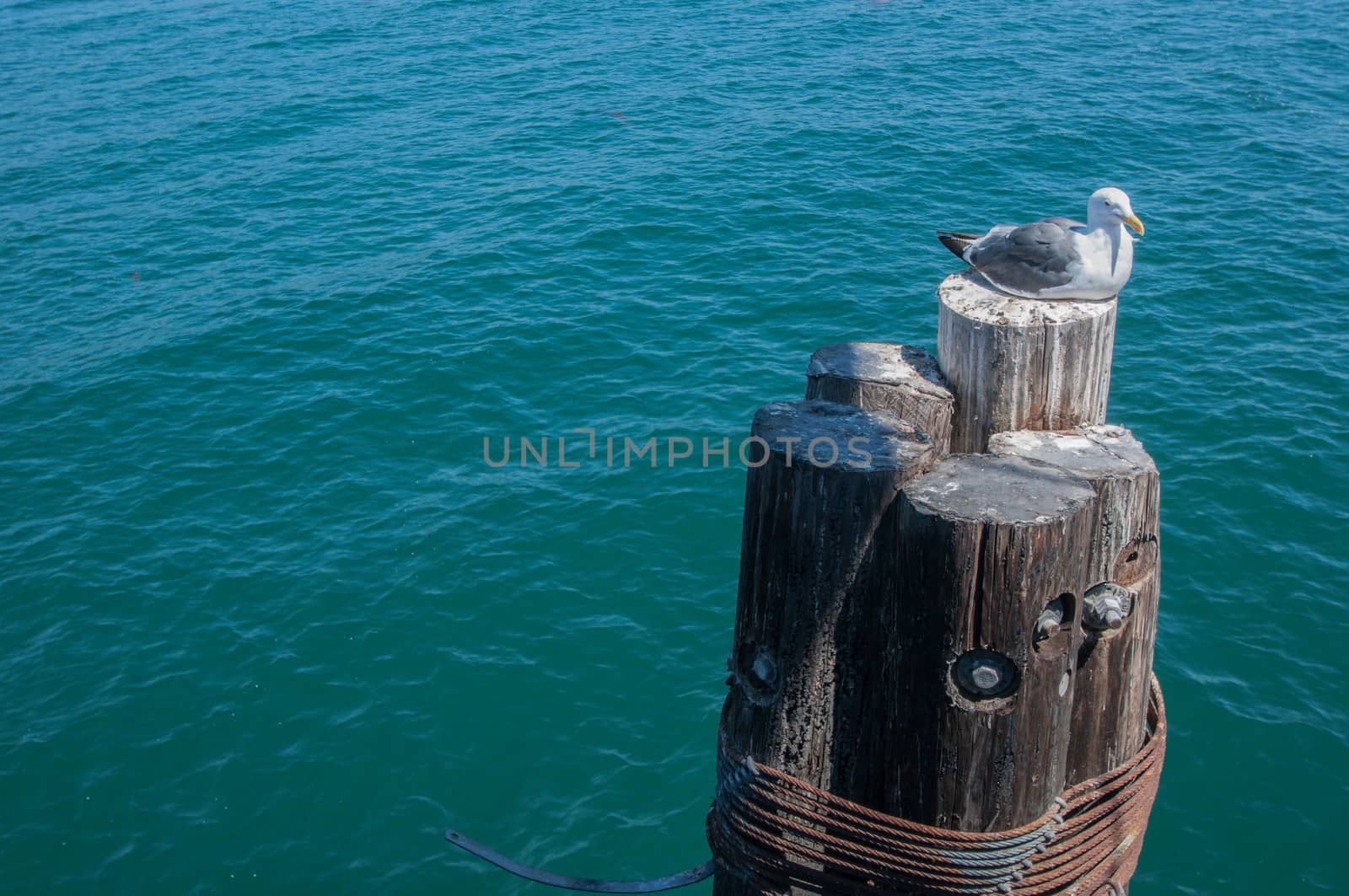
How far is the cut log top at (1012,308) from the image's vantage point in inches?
211

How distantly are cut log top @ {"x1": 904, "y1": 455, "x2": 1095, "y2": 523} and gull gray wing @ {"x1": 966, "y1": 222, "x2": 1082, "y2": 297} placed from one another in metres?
1.57

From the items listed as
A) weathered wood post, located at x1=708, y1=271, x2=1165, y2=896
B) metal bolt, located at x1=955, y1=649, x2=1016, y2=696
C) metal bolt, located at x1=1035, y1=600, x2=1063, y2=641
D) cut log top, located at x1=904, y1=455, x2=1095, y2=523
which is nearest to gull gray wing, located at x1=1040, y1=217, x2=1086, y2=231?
weathered wood post, located at x1=708, y1=271, x2=1165, y2=896

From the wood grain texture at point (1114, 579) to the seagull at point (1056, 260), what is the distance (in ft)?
3.65

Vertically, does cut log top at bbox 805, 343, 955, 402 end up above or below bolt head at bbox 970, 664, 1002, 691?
above

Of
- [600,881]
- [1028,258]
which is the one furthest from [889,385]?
[600,881]

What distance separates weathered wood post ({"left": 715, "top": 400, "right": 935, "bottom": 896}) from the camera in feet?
14.2

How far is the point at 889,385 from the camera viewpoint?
5477 mm

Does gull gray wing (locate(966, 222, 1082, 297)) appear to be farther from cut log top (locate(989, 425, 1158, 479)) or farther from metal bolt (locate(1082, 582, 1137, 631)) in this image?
metal bolt (locate(1082, 582, 1137, 631))

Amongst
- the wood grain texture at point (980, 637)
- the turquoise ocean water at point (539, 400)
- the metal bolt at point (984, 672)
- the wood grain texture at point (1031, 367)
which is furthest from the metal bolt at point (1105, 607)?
the turquoise ocean water at point (539, 400)

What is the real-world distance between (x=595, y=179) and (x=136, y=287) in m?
10.1

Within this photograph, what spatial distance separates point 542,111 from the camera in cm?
3056

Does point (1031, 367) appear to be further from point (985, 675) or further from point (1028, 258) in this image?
point (985, 675)

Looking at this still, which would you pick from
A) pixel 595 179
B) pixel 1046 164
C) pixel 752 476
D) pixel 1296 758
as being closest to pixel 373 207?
pixel 595 179

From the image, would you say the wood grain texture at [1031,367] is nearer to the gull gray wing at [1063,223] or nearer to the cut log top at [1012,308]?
the cut log top at [1012,308]
